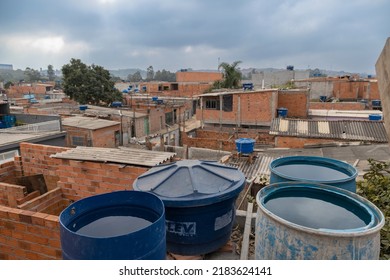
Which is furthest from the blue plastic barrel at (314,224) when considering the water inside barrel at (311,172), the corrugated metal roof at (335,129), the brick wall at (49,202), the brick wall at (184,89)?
the brick wall at (184,89)

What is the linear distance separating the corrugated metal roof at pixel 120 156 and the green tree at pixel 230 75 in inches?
1237

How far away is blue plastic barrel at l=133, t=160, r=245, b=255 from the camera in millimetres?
2994

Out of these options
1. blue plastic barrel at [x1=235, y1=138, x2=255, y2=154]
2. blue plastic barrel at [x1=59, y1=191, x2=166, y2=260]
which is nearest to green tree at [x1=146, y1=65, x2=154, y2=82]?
blue plastic barrel at [x1=235, y1=138, x2=255, y2=154]

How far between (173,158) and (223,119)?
20.5 metres

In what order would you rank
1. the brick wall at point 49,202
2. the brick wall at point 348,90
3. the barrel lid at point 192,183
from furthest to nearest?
1. the brick wall at point 348,90
2. the brick wall at point 49,202
3. the barrel lid at point 192,183

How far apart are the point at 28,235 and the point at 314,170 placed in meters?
4.36

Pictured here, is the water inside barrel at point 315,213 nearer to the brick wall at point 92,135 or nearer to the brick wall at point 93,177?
the brick wall at point 93,177

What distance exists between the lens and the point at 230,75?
3597cm

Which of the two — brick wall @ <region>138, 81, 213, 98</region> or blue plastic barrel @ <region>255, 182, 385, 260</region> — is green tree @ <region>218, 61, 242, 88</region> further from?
blue plastic barrel @ <region>255, 182, 385, 260</region>

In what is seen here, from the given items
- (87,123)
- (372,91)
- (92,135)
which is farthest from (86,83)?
(372,91)

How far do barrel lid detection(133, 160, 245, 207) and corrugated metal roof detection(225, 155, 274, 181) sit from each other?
8695 millimetres

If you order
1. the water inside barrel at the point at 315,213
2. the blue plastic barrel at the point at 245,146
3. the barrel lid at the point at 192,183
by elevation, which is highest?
the barrel lid at the point at 192,183

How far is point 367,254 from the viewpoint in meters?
2.11

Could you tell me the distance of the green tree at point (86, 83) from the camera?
101ft
